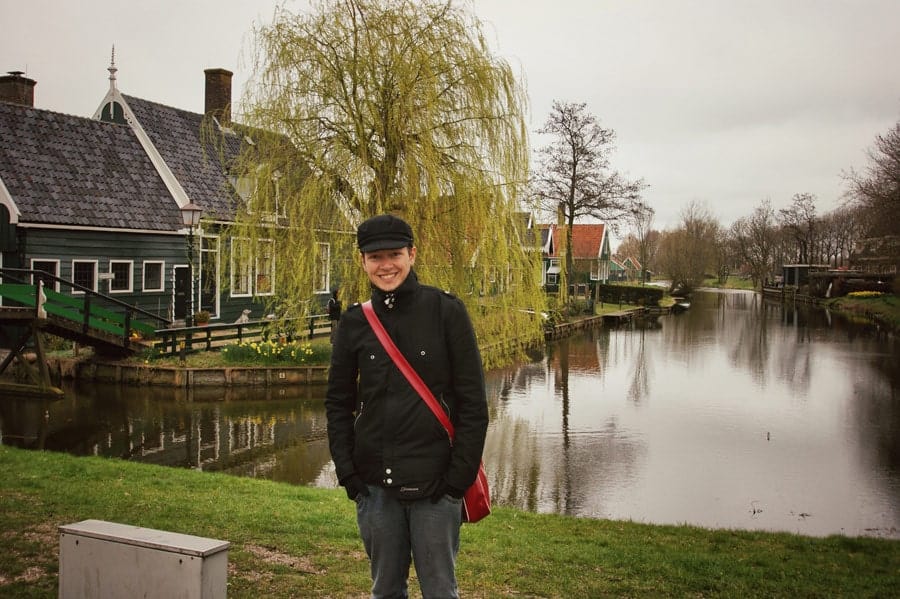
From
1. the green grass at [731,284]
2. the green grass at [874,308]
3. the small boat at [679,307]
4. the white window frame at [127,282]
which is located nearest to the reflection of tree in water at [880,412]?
the green grass at [874,308]

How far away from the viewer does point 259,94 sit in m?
14.3

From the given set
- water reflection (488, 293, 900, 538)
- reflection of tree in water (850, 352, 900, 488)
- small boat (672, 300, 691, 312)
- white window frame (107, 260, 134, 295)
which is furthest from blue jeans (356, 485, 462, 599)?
small boat (672, 300, 691, 312)

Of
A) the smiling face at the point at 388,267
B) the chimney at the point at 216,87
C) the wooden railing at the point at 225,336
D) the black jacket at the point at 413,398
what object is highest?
the chimney at the point at 216,87

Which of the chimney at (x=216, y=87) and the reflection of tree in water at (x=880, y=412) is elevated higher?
the chimney at (x=216, y=87)

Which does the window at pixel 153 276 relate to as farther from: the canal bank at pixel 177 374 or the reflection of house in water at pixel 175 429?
the reflection of house in water at pixel 175 429

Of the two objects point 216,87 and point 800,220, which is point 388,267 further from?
point 800,220

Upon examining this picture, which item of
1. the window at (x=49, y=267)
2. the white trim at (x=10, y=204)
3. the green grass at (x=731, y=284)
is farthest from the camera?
the green grass at (x=731, y=284)

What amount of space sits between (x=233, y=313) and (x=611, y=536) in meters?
18.5

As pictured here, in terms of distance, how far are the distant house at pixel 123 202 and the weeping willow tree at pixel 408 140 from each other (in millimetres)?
1928

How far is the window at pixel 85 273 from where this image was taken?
19.3 m

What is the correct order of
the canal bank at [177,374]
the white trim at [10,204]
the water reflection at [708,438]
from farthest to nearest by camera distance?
the white trim at [10,204]
the canal bank at [177,374]
the water reflection at [708,438]

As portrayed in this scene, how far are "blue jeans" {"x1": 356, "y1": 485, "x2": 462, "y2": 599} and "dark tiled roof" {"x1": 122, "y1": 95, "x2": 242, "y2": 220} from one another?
1999 cm

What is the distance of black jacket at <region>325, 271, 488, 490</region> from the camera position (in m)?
3.09

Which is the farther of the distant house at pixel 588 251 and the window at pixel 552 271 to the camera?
the distant house at pixel 588 251
